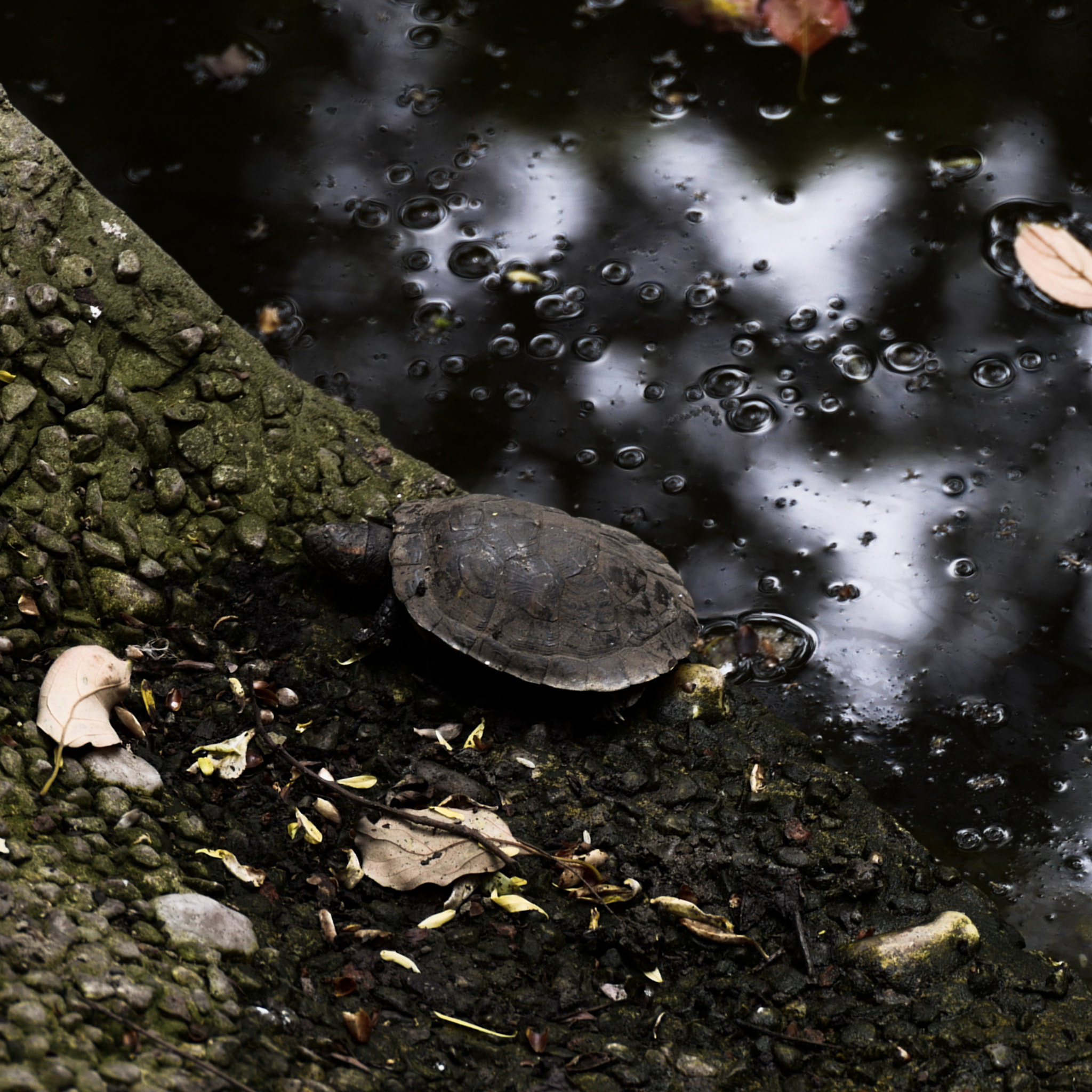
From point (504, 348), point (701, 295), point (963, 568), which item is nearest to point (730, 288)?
point (701, 295)

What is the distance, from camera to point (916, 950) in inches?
95.1

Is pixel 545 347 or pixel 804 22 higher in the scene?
pixel 804 22

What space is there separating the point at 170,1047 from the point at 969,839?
7.36 ft

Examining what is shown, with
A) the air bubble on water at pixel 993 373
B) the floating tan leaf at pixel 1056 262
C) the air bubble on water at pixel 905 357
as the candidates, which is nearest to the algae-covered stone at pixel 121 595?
the air bubble on water at pixel 905 357

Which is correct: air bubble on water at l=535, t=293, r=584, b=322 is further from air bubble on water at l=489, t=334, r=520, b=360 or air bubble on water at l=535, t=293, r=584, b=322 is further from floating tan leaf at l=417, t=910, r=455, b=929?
floating tan leaf at l=417, t=910, r=455, b=929

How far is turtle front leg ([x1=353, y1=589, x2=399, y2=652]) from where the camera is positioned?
284cm

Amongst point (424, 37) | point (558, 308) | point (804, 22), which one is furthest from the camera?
point (424, 37)

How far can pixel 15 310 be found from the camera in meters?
2.64

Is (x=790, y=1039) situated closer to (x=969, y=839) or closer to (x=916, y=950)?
(x=916, y=950)

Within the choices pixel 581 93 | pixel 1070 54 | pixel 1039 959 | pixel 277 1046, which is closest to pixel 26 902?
pixel 277 1046

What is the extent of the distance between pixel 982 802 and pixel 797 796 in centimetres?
62

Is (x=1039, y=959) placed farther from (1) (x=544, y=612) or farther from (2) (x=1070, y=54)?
(2) (x=1070, y=54)

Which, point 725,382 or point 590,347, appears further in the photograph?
point 590,347

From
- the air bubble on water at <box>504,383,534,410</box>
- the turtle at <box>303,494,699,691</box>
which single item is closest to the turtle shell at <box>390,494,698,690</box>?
the turtle at <box>303,494,699,691</box>
